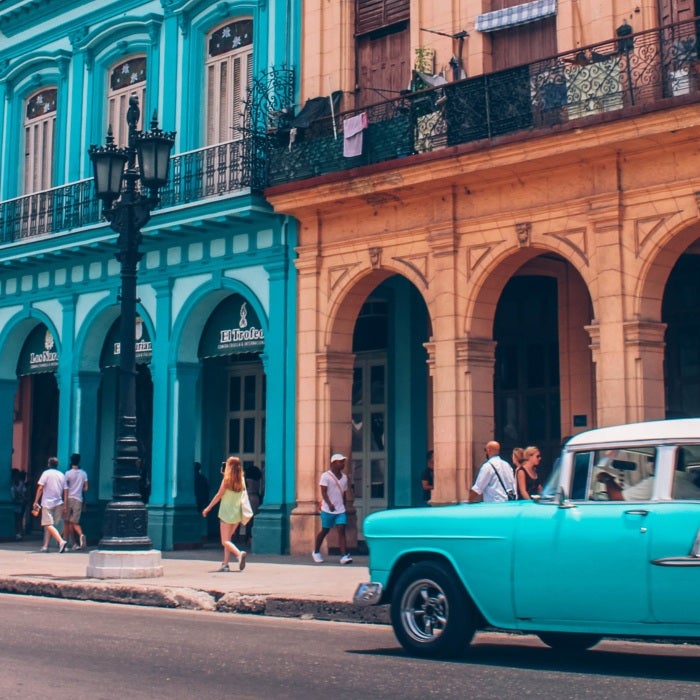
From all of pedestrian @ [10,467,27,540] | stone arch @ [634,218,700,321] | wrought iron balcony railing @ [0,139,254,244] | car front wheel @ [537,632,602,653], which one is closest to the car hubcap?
car front wheel @ [537,632,602,653]

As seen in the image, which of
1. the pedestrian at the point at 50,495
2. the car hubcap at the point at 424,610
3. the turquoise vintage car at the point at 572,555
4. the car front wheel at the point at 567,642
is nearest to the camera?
the turquoise vintage car at the point at 572,555

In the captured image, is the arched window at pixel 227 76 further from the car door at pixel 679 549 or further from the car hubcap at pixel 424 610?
the car door at pixel 679 549

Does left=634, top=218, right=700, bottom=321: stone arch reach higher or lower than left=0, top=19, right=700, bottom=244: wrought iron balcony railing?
lower

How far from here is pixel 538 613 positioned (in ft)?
27.0

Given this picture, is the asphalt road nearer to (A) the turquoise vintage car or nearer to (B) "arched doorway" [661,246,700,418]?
(A) the turquoise vintage car

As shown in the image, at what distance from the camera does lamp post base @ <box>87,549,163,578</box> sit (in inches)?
562

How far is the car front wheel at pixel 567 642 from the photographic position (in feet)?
29.4

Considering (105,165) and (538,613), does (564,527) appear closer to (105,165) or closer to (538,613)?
(538,613)

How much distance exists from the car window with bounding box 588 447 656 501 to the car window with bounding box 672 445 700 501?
0.17 meters

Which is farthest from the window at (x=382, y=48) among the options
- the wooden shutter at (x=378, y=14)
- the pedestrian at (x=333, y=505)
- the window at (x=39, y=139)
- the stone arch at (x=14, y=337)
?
the stone arch at (x=14, y=337)

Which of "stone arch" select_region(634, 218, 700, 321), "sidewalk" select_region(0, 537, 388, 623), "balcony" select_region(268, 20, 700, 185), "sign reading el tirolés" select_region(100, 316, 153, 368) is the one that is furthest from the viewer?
"sign reading el tirolés" select_region(100, 316, 153, 368)

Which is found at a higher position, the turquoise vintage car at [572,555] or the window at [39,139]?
the window at [39,139]

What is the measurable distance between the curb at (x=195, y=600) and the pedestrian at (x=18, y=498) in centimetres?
913

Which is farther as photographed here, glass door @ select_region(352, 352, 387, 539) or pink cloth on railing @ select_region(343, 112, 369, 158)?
glass door @ select_region(352, 352, 387, 539)
